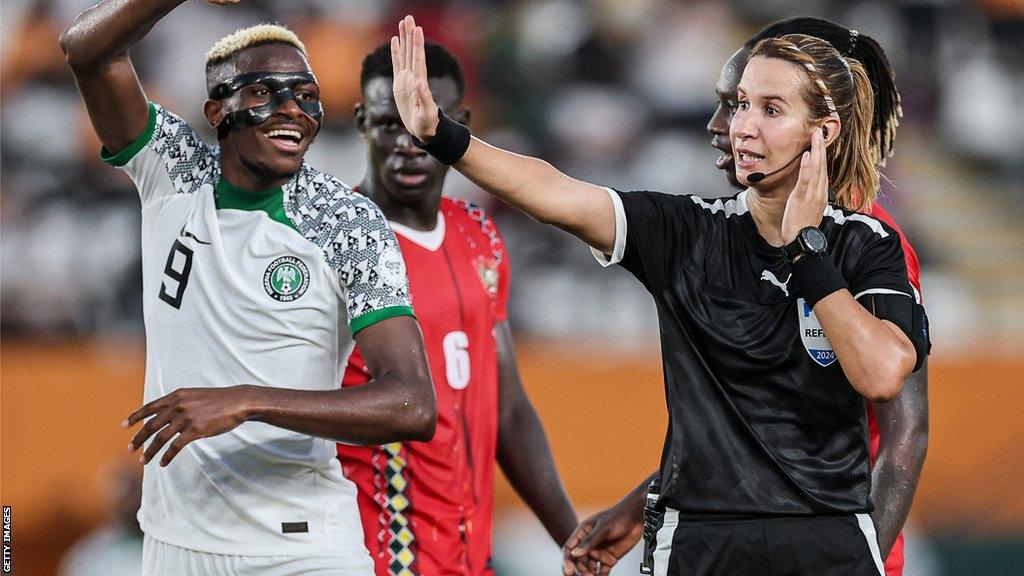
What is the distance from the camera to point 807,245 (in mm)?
2938

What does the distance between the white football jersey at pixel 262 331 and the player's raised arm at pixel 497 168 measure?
2.36ft

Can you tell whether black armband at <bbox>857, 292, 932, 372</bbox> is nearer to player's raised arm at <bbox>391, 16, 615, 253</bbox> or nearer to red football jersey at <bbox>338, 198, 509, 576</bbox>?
player's raised arm at <bbox>391, 16, 615, 253</bbox>

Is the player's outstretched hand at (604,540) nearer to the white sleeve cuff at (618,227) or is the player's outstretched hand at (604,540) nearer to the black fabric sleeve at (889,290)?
the white sleeve cuff at (618,227)

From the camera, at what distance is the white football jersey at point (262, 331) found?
366 centimetres

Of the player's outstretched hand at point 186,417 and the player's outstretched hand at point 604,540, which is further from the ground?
the player's outstretched hand at point 186,417

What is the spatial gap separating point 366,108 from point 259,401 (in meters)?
1.84

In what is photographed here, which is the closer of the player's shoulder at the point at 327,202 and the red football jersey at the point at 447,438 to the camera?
the player's shoulder at the point at 327,202

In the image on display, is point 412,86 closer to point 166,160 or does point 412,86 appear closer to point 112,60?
point 112,60

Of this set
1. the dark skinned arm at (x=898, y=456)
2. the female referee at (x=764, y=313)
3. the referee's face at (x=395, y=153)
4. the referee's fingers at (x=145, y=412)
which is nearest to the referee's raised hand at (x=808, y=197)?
the female referee at (x=764, y=313)

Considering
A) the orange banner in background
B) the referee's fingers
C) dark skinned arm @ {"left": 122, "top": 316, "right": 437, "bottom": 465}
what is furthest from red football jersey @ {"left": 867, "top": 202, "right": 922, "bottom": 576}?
the orange banner in background

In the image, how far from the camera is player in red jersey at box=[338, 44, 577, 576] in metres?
4.42

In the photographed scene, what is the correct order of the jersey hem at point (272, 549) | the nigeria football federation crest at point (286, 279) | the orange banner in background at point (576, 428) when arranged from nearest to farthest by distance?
the jersey hem at point (272, 549) < the nigeria football federation crest at point (286, 279) < the orange banner in background at point (576, 428)

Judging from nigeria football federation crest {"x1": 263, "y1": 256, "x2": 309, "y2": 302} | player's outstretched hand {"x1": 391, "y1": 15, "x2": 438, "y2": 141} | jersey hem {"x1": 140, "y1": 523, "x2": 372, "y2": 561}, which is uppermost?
player's outstretched hand {"x1": 391, "y1": 15, "x2": 438, "y2": 141}

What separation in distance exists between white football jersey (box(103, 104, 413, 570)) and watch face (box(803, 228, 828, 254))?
118 cm
